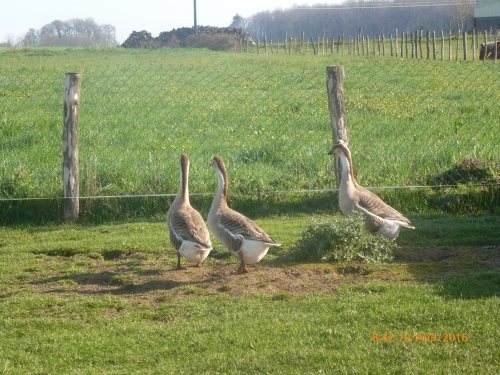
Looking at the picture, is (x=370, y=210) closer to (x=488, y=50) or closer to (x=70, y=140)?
(x=70, y=140)

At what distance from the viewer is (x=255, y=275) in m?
6.80

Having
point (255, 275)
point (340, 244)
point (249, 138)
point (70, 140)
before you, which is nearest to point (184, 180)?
point (255, 275)

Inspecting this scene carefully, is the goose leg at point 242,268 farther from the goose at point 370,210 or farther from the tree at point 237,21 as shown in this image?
the tree at point 237,21

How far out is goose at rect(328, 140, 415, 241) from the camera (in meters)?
7.74

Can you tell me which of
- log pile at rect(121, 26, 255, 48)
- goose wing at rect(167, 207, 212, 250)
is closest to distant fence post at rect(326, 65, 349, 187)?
goose wing at rect(167, 207, 212, 250)

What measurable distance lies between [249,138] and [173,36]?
60.4m

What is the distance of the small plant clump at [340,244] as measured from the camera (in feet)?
23.2

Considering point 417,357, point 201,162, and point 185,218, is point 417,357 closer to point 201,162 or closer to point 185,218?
point 185,218

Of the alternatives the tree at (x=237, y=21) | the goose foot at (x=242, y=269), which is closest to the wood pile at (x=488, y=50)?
the goose foot at (x=242, y=269)

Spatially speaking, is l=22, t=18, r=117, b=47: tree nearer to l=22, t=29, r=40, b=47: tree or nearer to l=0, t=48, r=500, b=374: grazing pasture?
l=22, t=29, r=40, b=47: tree

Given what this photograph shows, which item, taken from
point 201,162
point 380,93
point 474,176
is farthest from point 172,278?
point 380,93

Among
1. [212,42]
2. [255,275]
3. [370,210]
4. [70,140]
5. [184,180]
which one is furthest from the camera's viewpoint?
[212,42]
